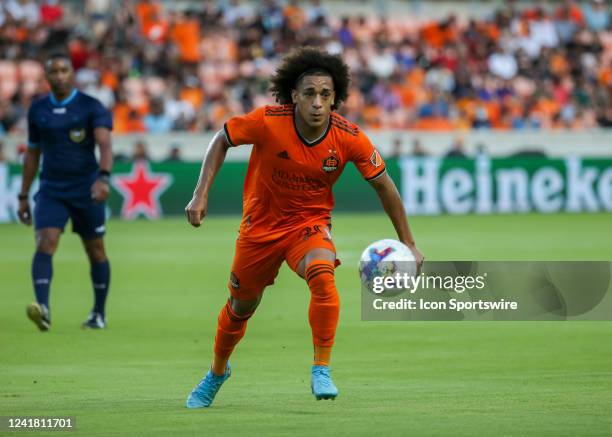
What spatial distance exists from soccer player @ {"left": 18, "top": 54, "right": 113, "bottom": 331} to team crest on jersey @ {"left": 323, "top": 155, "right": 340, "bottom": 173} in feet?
14.4

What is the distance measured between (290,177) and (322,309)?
91 centimetres

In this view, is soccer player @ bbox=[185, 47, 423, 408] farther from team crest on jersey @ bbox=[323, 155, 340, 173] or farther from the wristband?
the wristband

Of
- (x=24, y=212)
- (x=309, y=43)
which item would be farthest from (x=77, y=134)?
(x=309, y=43)

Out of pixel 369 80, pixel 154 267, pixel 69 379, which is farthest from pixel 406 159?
pixel 69 379

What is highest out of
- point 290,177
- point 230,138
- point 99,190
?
point 230,138

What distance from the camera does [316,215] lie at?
8.34 m

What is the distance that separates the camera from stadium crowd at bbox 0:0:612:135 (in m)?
30.8

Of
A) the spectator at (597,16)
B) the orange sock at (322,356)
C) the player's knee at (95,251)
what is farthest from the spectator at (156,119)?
the orange sock at (322,356)

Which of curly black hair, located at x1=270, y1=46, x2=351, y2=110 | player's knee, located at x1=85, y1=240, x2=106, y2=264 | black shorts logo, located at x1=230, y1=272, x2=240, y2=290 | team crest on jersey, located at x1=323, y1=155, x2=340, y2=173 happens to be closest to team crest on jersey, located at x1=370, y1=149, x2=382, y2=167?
team crest on jersey, located at x1=323, y1=155, x2=340, y2=173

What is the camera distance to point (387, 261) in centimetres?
838

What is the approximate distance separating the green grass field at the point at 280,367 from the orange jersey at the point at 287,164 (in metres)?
1.15

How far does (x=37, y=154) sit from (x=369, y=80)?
21313mm

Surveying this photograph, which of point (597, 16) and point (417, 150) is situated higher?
point (597, 16)

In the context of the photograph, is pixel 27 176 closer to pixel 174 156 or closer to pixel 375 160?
pixel 375 160
